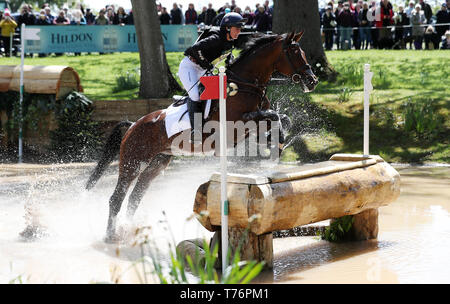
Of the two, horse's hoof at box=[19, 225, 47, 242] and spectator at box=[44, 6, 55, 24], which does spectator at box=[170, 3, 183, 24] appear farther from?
horse's hoof at box=[19, 225, 47, 242]

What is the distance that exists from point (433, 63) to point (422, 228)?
32.8 ft

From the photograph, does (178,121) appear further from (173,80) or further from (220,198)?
(173,80)

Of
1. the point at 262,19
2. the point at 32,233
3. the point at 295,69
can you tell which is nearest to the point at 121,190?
the point at 32,233

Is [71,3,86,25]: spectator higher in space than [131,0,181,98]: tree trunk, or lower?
higher

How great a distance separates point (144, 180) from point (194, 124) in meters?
0.95

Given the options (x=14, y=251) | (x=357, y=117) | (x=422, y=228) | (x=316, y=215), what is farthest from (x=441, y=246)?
(x=357, y=117)

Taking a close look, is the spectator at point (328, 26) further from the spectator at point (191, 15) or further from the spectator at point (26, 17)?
the spectator at point (26, 17)

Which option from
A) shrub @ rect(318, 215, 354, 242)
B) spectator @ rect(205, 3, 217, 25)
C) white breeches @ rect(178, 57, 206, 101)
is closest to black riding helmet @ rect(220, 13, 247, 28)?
white breeches @ rect(178, 57, 206, 101)

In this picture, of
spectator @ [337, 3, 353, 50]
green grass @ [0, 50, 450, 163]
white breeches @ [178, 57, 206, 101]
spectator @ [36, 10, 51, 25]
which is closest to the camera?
white breeches @ [178, 57, 206, 101]

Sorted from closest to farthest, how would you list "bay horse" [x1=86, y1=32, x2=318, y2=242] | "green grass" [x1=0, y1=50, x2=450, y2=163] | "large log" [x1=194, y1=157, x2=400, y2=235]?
"large log" [x1=194, y1=157, x2=400, y2=235] < "bay horse" [x1=86, y1=32, x2=318, y2=242] < "green grass" [x1=0, y1=50, x2=450, y2=163]

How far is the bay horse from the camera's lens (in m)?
6.80

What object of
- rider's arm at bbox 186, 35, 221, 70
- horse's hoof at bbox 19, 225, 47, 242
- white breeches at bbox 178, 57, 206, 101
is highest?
rider's arm at bbox 186, 35, 221, 70

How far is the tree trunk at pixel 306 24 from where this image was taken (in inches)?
554

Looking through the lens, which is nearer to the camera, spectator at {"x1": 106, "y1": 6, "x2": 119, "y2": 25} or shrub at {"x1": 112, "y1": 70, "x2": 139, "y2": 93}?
shrub at {"x1": 112, "y1": 70, "x2": 139, "y2": 93}
